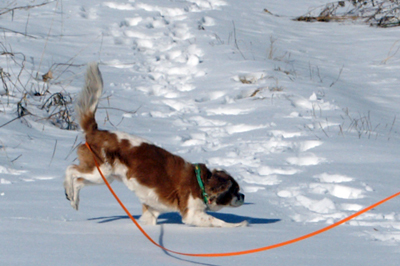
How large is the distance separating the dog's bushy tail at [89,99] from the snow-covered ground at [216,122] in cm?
57

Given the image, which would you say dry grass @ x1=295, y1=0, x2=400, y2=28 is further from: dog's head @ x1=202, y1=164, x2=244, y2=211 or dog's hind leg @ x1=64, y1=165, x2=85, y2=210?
dog's hind leg @ x1=64, y1=165, x2=85, y2=210

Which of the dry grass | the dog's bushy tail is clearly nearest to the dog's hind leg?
the dog's bushy tail

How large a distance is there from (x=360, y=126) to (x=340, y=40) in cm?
455

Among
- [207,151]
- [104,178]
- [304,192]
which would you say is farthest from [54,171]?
[304,192]

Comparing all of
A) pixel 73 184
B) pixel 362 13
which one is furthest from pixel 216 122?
pixel 362 13

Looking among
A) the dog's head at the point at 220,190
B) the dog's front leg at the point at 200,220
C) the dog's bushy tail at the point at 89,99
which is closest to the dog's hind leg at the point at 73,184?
the dog's bushy tail at the point at 89,99

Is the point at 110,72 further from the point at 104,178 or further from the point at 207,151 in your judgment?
the point at 104,178

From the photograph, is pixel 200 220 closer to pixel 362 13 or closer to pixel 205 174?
pixel 205 174

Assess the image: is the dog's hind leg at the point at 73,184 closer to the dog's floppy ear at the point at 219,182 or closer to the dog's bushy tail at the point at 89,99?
the dog's bushy tail at the point at 89,99

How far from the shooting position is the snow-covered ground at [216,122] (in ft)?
8.76

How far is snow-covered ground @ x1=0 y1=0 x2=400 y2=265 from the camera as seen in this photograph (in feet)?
8.76

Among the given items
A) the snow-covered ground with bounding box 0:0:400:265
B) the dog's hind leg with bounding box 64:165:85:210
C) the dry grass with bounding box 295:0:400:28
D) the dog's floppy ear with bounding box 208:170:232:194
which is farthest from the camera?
the dry grass with bounding box 295:0:400:28

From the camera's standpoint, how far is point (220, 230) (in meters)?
3.15

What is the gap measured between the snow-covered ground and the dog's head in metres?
0.23
